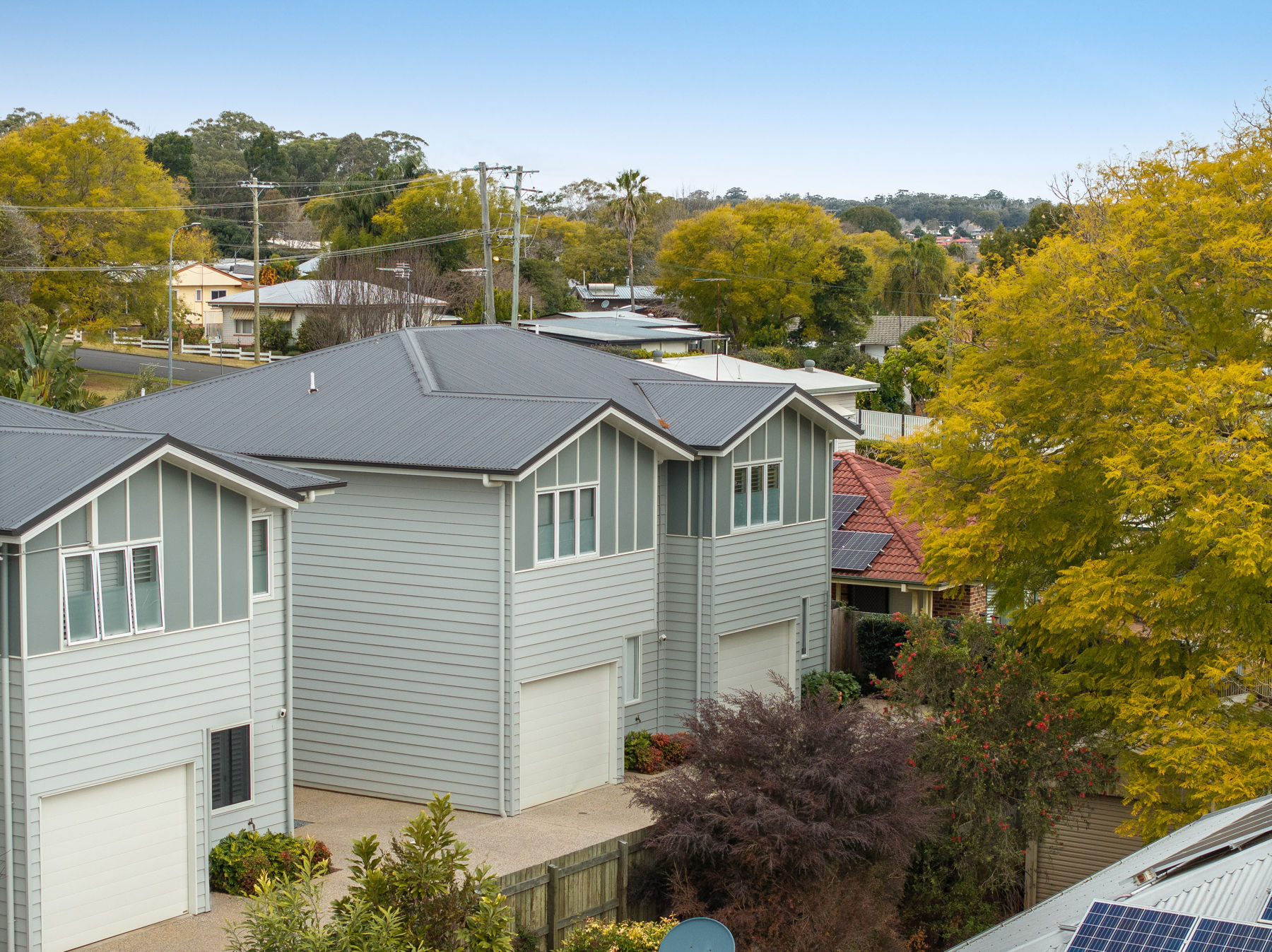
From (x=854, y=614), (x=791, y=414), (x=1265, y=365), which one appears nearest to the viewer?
(x=1265, y=365)

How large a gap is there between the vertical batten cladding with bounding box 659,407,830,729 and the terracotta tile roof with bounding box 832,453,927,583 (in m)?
3.62

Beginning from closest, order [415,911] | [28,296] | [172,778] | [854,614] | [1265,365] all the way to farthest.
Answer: [415,911] → [172,778] → [1265,365] → [854,614] → [28,296]

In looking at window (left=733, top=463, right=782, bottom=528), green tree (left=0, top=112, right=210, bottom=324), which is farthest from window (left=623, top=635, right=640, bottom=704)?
green tree (left=0, top=112, right=210, bottom=324)

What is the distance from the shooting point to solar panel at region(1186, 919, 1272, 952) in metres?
10.8

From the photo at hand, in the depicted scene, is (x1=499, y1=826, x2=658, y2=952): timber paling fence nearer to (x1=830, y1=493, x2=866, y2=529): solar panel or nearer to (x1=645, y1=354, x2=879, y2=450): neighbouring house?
(x1=830, y1=493, x2=866, y2=529): solar panel

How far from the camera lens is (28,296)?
192 ft

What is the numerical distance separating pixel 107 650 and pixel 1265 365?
15857 millimetres

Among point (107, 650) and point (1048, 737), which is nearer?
point (107, 650)

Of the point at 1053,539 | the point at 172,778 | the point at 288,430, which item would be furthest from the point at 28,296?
the point at 1053,539

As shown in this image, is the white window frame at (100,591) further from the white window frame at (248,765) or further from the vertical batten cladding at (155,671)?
the white window frame at (248,765)

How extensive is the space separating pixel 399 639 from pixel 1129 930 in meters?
13.1

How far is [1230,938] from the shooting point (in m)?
11.1

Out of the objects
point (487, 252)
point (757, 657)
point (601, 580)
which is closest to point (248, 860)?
point (601, 580)

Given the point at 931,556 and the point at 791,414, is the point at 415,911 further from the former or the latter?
the point at 791,414
